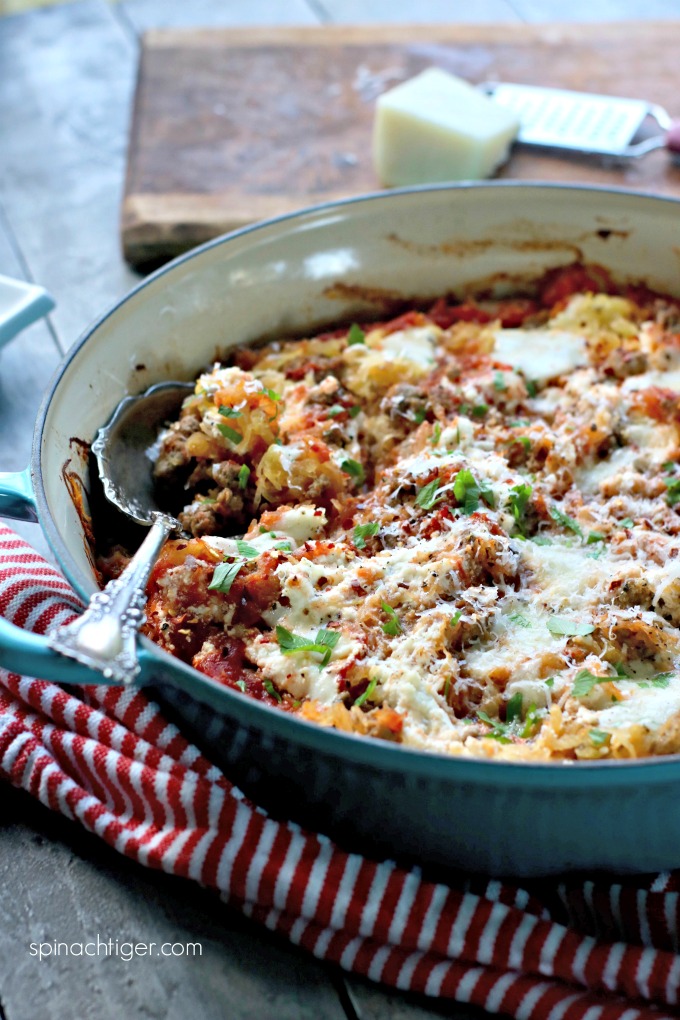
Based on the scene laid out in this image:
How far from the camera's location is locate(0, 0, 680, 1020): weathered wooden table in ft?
6.25

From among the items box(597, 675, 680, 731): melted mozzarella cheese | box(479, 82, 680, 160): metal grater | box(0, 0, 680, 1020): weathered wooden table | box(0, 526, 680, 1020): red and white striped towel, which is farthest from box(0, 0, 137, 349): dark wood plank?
box(597, 675, 680, 731): melted mozzarella cheese

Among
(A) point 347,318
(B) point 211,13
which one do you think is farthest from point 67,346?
(B) point 211,13

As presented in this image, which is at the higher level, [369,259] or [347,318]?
[369,259]

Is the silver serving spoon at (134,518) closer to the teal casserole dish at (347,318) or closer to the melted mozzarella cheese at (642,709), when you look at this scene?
the teal casserole dish at (347,318)

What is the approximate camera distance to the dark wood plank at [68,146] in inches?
151

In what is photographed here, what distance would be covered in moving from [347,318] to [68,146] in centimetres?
204

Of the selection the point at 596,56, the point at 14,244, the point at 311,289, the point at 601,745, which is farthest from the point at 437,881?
the point at 596,56

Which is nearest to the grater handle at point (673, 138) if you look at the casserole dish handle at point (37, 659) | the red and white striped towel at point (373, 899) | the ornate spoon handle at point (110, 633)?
the red and white striped towel at point (373, 899)

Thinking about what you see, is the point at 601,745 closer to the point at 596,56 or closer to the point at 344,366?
the point at 344,366

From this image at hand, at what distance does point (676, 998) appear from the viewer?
183cm

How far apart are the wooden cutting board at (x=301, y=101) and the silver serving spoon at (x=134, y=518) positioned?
1230 millimetres

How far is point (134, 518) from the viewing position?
2.42m

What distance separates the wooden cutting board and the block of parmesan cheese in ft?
0.44

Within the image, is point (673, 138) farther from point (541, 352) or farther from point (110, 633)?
point (110, 633)
